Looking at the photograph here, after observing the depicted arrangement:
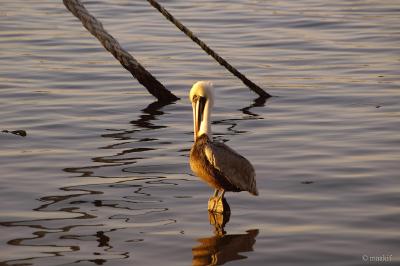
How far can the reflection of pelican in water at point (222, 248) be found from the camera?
363 inches

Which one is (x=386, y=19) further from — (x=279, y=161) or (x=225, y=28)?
(x=279, y=161)

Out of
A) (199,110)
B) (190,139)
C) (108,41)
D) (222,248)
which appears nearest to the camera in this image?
(222,248)

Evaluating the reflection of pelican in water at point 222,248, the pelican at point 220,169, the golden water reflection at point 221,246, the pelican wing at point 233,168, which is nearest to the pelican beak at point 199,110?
the pelican at point 220,169

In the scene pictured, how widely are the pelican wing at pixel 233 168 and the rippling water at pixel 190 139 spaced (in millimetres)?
331

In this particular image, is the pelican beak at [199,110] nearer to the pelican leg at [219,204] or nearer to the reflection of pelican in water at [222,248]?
the pelican leg at [219,204]

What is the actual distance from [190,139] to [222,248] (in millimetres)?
4243

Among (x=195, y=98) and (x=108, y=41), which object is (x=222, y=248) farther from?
(x=108, y=41)

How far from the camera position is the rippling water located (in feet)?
31.5

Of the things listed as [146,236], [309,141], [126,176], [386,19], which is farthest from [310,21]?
[146,236]

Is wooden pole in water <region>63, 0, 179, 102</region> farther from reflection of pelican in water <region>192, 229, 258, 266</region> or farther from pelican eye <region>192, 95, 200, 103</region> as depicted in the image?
reflection of pelican in water <region>192, 229, 258, 266</region>

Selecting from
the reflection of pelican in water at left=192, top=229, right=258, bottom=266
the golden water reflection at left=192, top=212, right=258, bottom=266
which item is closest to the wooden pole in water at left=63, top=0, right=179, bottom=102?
the golden water reflection at left=192, top=212, right=258, bottom=266

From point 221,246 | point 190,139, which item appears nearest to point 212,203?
point 221,246

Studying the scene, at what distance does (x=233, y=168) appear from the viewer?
406 inches

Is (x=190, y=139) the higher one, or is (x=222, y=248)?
(x=190, y=139)
